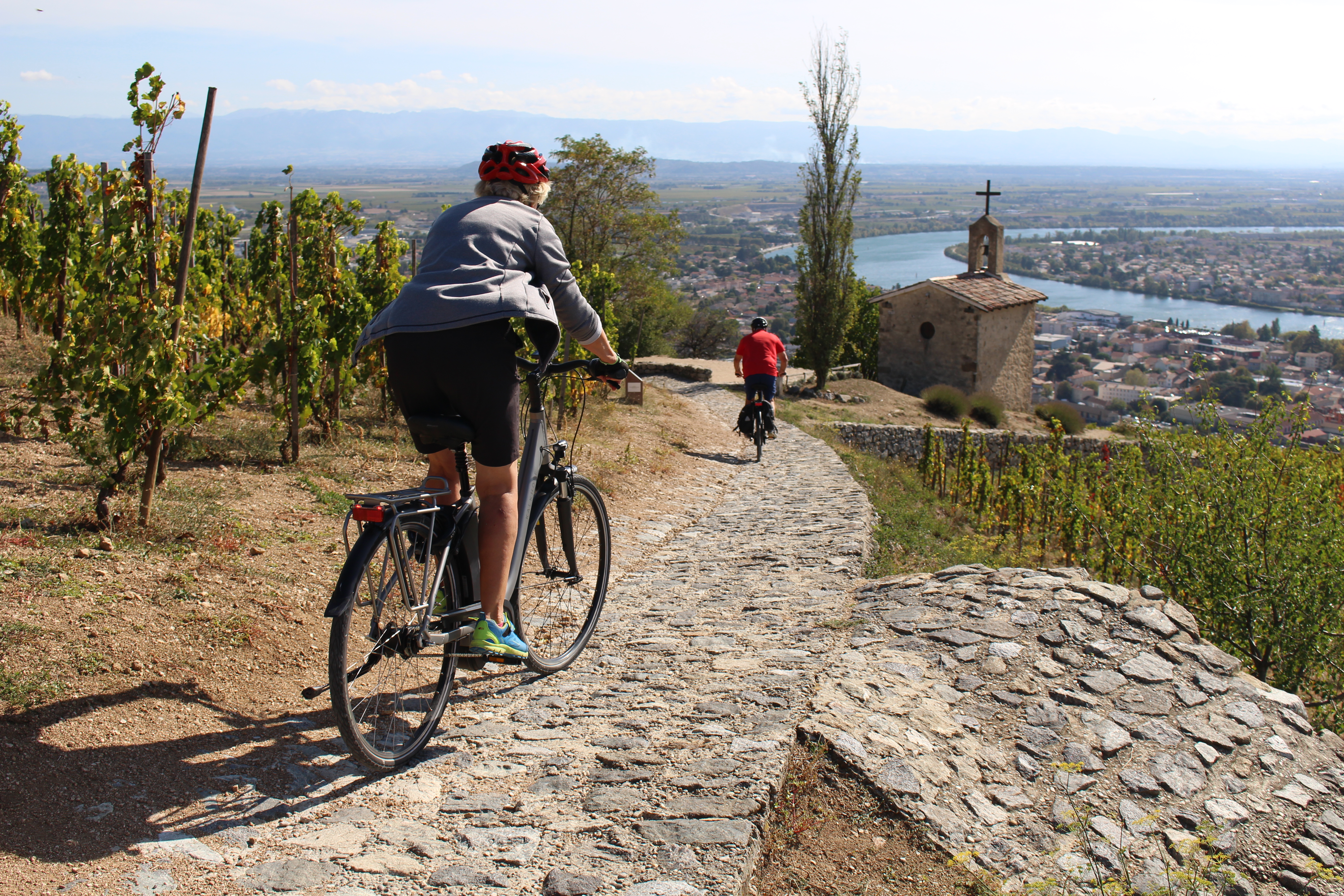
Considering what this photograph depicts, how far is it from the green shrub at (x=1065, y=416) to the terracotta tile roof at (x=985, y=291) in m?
3.20

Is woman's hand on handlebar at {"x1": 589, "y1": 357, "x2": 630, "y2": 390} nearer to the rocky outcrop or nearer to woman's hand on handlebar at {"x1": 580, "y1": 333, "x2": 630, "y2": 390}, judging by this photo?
woman's hand on handlebar at {"x1": 580, "y1": 333, "x2": 630, "y2": 390}

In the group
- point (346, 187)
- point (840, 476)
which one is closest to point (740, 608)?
point (840, 476)

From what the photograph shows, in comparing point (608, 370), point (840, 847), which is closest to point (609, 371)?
point (608, 370)

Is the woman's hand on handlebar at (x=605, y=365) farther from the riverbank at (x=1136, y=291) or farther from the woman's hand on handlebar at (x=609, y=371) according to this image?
the riverbank at (x=1136, y=291)

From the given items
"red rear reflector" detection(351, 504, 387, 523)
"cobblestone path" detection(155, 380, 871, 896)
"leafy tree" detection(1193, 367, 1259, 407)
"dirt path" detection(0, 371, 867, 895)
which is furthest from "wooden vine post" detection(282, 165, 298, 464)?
"leafy tree" detection(1193, 367, 1259, 407)

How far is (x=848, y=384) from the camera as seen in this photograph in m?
23.4

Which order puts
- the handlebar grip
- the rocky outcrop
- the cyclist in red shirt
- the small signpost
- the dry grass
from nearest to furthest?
the dry grass
the rocky outcrop
the handlebar grip
the cyclist in red shirt
the small signpost

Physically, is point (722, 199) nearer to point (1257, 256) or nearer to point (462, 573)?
point (1257, 256)

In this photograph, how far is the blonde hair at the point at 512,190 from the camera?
3424 millimetres

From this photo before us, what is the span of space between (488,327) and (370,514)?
74 centimetres

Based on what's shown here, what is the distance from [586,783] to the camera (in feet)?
9.73

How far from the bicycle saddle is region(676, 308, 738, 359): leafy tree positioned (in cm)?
3270

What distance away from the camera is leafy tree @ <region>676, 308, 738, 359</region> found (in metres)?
37.8

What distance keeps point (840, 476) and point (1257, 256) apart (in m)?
92.1
